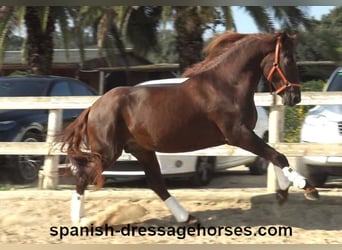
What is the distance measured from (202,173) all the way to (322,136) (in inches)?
78.5

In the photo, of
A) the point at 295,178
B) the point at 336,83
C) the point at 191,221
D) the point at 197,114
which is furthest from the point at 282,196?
the point at 336,83

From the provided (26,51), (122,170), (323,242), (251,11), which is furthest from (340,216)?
(26,51)

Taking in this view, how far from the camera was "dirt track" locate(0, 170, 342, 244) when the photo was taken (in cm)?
670

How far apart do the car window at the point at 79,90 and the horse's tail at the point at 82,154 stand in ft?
12.5

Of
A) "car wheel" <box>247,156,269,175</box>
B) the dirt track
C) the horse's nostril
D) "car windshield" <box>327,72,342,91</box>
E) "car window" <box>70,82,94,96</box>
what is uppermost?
the horse's nostril

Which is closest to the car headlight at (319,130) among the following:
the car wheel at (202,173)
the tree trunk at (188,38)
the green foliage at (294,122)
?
the car wheel at (202,173)

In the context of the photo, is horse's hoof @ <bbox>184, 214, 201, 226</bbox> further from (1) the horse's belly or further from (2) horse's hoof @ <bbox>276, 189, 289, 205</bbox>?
(2) horse's hoof @ <bbox>276, 189, 289, 205</bbox>

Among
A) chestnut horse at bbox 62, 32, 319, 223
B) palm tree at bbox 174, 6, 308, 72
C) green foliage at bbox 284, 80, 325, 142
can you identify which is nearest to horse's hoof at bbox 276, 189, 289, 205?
chestnut horse at bbox 62, 32, 319, 223

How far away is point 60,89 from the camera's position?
10.6 meters

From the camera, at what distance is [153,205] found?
25.6 ft

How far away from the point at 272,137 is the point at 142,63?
16.3 m

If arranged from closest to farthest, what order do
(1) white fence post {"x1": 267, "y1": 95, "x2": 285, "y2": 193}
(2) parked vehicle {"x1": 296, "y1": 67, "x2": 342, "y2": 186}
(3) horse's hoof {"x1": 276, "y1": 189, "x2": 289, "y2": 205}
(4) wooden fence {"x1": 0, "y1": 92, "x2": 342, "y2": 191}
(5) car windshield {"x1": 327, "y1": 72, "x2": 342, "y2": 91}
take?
(3) horse's hoof {"x1": 276, "y1": 189, "x2": 289, "y2": 205} → (4) wooden fence {"x1": 0, "y1": 92, "x2": 342, "y2": 191} → (1) white fence post {"x1": 267, "y1": 95, "x2": 285, "y2": 193} → (2) parked vehicle {"x1": 296, "y1": 67, "x2": 342, "y2": 186} → (5) car windshield {"x1": 327, "y1": 72, "x2": 342, "y2": 91}

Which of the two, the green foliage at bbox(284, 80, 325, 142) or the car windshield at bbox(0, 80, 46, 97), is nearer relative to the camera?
the car windshield at bbox(0, 80, 46, 97)

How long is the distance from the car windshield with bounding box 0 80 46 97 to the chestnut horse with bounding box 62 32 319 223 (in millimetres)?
3325
